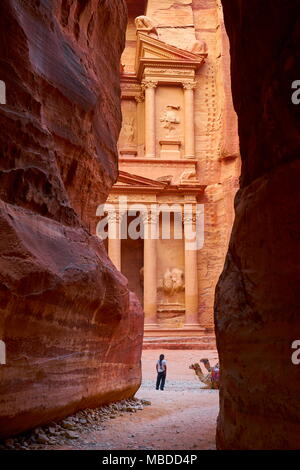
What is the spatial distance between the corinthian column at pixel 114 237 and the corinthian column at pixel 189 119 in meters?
5.28

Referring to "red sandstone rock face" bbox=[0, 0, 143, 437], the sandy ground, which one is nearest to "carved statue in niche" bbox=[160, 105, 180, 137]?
the sandy ground

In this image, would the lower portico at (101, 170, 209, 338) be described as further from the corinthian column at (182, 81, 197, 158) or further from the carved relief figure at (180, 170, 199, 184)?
the corinthian column at (182, 81, 197, 158)

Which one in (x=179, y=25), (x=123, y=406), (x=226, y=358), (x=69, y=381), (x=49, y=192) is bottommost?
(x=123, y=406)

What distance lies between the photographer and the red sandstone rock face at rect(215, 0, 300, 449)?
12.3ft

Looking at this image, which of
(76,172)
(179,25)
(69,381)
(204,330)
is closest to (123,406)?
(69,381)

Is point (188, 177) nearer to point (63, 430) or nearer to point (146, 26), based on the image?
point (146, 26)

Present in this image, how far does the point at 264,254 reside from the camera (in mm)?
4160

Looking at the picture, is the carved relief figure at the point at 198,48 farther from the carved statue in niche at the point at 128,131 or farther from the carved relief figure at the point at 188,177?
the carved relief figure at the point at 188,177

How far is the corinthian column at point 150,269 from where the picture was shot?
2636cm

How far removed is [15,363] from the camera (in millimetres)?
5023

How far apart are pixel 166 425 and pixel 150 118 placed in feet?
73.8

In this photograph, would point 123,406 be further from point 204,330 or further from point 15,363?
point 204,330

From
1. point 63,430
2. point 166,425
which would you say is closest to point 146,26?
point 166,425
